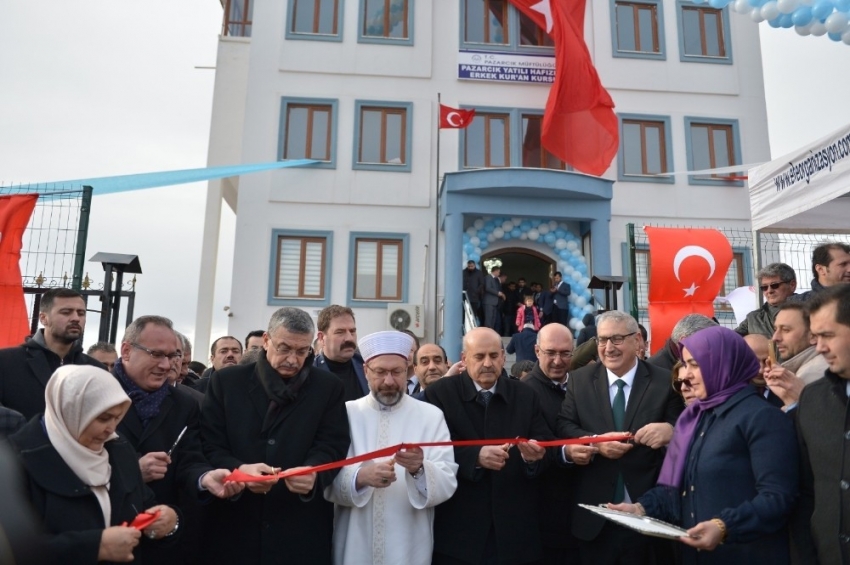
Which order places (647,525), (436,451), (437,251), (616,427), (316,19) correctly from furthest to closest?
(316,19) → (437,251) → (616,427) → (436,451) → (647,525)

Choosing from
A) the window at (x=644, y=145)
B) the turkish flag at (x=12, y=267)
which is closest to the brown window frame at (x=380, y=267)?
the window at (x=644, y=145)

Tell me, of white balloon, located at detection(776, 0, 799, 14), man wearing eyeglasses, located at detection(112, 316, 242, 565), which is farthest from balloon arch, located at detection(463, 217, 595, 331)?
man wearing eyeglasses, located at detection(112, 316, 242, 565)

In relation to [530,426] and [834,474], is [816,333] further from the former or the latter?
[530,426]

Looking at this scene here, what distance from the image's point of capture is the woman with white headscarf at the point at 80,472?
2662mm

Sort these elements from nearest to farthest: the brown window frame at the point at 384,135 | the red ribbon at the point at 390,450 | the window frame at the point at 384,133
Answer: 1. the red ribbon at the point at 390,450
2. the window frame at the point at 384,133
3. the brown window frame at the point at 384,135

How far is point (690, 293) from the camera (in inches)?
385

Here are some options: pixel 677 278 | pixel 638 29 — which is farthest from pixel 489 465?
pixel 638 29

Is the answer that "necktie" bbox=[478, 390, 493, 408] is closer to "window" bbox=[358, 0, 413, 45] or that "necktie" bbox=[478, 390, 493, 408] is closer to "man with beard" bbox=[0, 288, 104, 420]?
"man with beard" bbox=[0, 288, 104, 420]

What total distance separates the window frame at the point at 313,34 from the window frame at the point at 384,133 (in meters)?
1.71

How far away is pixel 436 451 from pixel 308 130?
13470 millimetres

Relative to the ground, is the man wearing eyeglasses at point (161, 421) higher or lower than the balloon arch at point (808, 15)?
lower

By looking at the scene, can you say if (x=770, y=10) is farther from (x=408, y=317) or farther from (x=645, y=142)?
(x=645, y=142)

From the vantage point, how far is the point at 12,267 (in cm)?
831

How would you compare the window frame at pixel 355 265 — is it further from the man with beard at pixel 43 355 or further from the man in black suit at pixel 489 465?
the man in black suit at pixel 489 465
